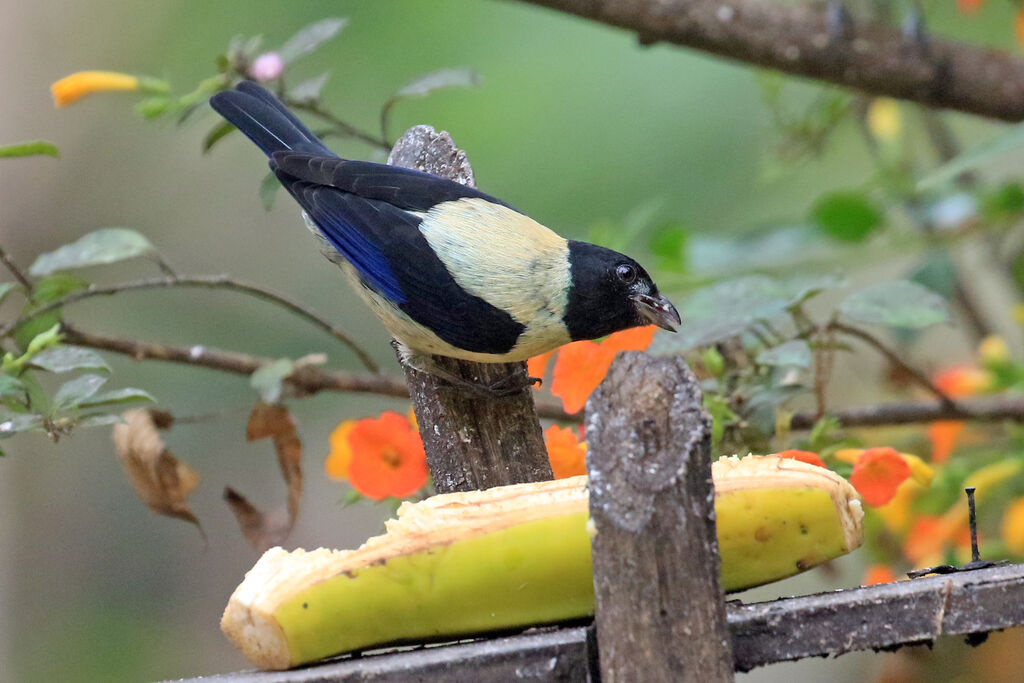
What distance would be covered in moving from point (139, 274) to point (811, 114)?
11.3 feet

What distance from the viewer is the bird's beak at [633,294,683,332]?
1804 mm

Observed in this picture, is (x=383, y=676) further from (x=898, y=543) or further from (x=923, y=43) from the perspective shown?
(x=923, y=43)

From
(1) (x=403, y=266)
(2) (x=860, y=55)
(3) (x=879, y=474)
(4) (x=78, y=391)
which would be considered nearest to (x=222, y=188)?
(2) (x=860, y=55)

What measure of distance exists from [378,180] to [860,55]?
1.57 metres

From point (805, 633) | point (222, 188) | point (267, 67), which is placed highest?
point (222, 188)

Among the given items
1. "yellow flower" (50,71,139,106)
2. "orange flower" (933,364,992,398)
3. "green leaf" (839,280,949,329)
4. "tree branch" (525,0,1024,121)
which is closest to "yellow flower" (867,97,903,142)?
"tree branch" (525,0,1024,121)

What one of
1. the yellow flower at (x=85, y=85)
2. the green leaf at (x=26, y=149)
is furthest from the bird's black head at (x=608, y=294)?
the yellow flower at (x=85, y=85)

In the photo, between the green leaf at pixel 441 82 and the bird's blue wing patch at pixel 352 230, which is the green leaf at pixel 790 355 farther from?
the green leaf at pixel 441 82

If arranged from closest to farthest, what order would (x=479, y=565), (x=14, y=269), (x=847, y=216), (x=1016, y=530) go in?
(x=479, y=565) → (x=14, y=269) → (x=1016, y=530) → (x=847, y=216)

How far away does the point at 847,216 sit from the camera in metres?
2.86

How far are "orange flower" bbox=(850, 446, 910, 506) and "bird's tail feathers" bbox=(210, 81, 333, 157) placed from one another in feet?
3.97

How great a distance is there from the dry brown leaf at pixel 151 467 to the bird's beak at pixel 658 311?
97cm

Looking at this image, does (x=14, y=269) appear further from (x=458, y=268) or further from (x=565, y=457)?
(x=565, y=457)

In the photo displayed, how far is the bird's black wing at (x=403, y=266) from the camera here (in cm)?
180
